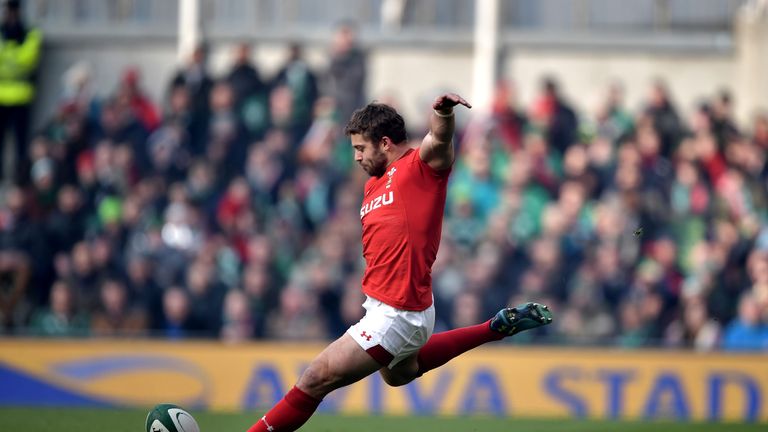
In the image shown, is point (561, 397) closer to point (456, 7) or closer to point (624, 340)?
point (624, 340)

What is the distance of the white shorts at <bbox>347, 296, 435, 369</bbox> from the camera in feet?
24.5

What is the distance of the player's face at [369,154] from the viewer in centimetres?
764

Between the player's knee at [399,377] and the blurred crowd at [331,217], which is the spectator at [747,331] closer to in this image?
the blurred crowd at [331,217]

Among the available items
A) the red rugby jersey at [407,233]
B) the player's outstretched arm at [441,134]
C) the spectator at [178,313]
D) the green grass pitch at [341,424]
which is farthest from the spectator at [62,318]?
the player's outstretched arm at [441,134]

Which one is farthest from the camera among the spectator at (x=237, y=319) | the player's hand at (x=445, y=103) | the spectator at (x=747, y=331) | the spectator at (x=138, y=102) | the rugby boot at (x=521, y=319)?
the spectator at (x=138, y=102)

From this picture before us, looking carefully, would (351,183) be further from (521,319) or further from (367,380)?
(521,319)

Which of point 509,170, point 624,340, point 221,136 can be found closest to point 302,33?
point 221,136

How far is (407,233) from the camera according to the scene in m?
7.50

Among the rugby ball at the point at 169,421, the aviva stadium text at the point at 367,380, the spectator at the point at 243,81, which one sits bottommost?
the aviva stadium text at the point at 367,380

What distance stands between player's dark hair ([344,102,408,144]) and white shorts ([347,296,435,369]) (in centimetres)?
97

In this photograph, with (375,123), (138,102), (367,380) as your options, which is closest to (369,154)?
(375,123)

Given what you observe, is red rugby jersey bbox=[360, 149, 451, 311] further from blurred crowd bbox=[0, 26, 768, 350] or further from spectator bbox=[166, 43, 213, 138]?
spectator bbox=[166, 43, 213, 138]

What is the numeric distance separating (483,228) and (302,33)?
5.78 meters

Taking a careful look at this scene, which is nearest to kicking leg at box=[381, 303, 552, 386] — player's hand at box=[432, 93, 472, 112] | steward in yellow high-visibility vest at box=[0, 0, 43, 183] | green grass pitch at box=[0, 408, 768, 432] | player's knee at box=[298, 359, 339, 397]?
player's knee at box=[298, 359, 339, 397]
